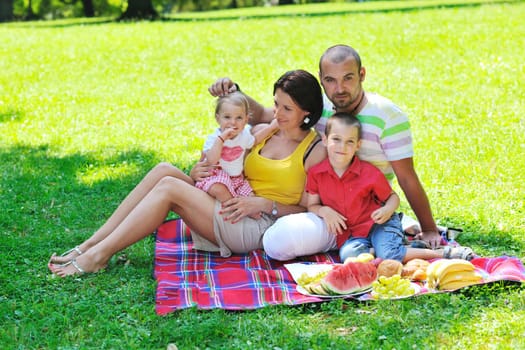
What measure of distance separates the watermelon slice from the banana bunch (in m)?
0.34

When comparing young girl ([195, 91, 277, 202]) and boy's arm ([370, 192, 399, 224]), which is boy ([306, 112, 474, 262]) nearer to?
boy's arm ([370, 192, 399, 224])

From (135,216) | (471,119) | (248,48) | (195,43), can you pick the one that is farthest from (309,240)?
(195,43)

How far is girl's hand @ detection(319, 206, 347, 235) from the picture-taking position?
4.77m

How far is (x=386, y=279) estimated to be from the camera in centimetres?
429

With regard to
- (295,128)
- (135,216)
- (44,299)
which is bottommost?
(44,299)

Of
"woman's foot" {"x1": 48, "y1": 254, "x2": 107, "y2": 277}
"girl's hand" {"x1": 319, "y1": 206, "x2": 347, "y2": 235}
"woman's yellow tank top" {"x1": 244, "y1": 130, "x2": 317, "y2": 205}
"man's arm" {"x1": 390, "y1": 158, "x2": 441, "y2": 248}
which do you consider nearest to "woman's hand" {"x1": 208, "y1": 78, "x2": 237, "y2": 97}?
"woman's yellow tank top" {"x1": 244, "y1": 130, "x2": 317, "y2": 205}

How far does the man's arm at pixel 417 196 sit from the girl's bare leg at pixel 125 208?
1319 millimetres

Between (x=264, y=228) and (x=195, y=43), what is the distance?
9.50m

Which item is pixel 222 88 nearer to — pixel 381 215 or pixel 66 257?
pixel 381 215

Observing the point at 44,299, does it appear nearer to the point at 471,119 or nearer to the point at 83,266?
the point at 83,266

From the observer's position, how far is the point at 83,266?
4.84 metres

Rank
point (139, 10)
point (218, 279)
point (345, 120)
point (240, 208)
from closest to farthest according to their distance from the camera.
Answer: point (218, 279)
point (345, 120)
point (240, 208)
point (139, 10)

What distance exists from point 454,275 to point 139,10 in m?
17.6

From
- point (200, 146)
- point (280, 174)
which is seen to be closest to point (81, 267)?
point (280, 174)
